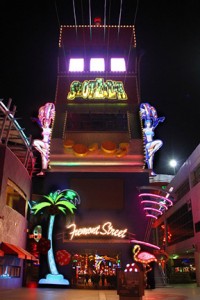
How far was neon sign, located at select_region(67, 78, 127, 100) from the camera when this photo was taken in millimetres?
32906

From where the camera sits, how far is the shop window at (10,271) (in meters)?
22.2

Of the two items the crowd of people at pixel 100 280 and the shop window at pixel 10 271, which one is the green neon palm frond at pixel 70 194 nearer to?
the crowd of people at pixel 100 280

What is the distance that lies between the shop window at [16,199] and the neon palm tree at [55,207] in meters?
2.19

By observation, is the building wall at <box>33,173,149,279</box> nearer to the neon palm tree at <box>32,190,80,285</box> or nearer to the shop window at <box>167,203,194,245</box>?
the neon palm tree at <box>32,190,80,285</box>

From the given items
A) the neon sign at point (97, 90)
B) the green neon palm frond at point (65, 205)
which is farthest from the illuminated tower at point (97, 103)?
the green neon palm frond at point (65, 205)

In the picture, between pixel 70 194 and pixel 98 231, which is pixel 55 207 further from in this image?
pixel 98 231

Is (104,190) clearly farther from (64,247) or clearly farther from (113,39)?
(113,39)

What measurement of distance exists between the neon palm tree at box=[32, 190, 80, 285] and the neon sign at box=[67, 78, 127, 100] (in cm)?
1097

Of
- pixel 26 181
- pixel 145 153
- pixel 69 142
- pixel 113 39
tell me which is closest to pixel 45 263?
pixel 26 181


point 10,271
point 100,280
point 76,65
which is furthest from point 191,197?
point 10,271

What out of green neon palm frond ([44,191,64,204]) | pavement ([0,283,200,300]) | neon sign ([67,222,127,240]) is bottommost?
pavement ([0,283,200,300])

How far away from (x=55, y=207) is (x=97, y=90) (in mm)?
13166

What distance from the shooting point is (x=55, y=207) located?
25.6 meters

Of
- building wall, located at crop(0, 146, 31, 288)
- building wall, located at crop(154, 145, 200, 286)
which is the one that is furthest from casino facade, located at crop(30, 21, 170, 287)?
building wall, located at crop(154, 145, 200, 286)
